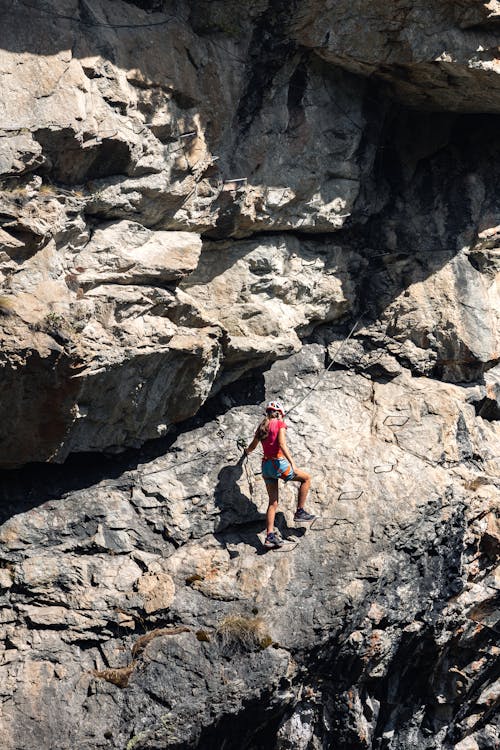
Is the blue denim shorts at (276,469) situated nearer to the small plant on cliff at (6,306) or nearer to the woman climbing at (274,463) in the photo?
→ the woman climbing at (274,463)

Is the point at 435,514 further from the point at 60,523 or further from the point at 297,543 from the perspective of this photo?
the point at 60,523

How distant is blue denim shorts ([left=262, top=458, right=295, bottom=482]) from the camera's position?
12.9 metres

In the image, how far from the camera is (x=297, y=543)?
1314 centimetres

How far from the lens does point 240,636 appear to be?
11977 mm

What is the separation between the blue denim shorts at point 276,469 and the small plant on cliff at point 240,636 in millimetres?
2020

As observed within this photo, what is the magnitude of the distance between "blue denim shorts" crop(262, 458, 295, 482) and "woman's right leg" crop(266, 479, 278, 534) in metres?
0.06

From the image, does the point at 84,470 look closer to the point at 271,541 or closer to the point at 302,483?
the point at 271,541

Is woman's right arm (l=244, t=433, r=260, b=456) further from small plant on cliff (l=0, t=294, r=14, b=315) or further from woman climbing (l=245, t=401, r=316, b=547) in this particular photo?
small plant on cliff (l=0, t=294, r=14, b=315)

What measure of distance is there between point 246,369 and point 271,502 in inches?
93.3

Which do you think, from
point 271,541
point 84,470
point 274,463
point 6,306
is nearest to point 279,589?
point 271,541

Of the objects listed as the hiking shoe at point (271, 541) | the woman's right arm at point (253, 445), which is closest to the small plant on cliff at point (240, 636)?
the hiking shoe at point (271, 541)

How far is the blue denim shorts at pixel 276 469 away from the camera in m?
12.9

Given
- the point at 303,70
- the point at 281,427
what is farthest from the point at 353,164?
the point at 281,427

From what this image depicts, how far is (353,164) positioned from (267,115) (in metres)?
1.85
